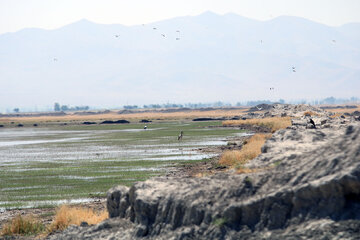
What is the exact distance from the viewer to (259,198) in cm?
1533

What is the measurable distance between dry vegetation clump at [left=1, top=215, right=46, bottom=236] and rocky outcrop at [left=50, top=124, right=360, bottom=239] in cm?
249

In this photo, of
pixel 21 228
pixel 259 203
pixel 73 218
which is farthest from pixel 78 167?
pixel 259 203

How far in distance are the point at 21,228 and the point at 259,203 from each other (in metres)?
9.94

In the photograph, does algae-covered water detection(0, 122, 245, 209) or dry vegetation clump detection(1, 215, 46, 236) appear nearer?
dry vegetation clump detection(1, 215, 46, 236)

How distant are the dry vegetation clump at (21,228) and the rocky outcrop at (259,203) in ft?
8.17

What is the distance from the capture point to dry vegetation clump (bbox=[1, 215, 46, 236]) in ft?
68.9

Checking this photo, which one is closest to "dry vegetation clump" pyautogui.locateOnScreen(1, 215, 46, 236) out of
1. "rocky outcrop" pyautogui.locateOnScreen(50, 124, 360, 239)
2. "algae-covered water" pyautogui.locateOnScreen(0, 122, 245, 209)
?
"rocky outcrop" pyautogui.locateOnScreen(50, 124, 360, 239)

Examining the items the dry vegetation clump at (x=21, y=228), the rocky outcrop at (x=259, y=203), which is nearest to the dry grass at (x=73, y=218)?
the dry vegetation clump at (x=21, y=228)

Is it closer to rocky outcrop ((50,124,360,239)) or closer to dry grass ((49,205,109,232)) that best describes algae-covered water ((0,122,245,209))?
dry grass ((49,205,109,232))

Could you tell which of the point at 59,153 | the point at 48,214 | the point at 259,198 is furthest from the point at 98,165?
the point at 259,198

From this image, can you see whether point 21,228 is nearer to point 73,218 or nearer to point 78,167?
point 73,218

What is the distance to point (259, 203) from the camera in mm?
15266

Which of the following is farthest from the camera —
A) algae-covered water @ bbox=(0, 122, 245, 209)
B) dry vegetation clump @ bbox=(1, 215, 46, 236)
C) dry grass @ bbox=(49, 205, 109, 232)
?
algae-covered water @ bbox=(0, 122, 245, 209)

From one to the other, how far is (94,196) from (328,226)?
51.3 ft
